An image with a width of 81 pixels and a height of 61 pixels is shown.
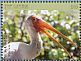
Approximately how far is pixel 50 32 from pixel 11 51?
28cm

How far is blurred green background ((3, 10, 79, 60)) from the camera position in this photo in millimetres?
1242

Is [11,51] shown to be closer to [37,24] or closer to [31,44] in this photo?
[31,44]

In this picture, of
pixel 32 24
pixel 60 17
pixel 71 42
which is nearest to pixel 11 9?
pixel 32 24

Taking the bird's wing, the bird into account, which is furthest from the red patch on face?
the bird's wing

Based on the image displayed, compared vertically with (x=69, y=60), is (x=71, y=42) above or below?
above

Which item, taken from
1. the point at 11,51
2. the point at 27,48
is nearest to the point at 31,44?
the point at 27,48

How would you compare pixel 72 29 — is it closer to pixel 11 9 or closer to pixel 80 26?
pixel 80 26

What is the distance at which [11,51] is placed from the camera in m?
1.24

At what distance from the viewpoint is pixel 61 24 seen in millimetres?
1252

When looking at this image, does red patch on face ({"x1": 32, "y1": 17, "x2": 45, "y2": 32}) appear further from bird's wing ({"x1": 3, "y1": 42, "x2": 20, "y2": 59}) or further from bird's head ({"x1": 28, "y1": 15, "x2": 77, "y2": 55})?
bird's wing ({"x1": 3, "y1": 42, "x2": 20, "y2": 59})

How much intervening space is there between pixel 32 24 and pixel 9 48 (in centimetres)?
22

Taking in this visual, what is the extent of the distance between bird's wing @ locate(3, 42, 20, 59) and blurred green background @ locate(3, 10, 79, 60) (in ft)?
0.11

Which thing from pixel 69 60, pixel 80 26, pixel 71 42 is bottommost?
pixel 69 60

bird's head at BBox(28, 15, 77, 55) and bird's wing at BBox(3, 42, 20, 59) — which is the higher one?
bird's head at BBox(28, 15, 77, 55)
